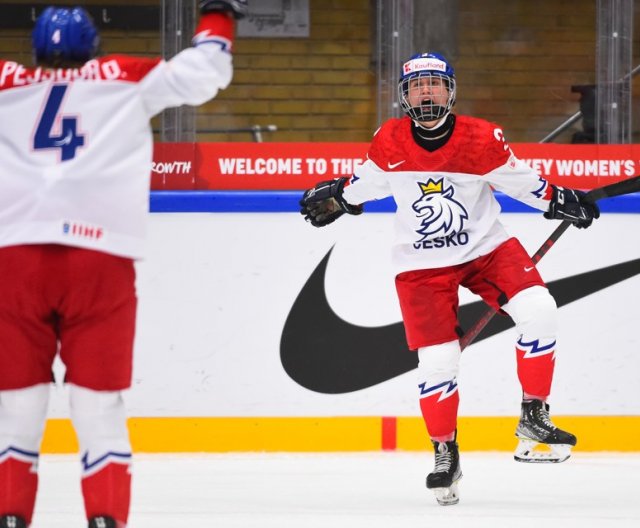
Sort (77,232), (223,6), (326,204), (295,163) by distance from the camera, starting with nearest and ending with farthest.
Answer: (77,232)
(223,6)
(326,204)
(295,163)

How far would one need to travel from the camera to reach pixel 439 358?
3869 millimetres

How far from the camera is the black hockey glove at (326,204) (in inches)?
162

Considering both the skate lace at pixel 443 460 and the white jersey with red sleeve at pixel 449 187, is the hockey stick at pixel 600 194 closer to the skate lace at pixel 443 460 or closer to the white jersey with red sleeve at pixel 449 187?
the white jersey with red sleeve at pixel 449 187

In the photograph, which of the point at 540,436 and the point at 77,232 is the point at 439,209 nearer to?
the point at 540,436

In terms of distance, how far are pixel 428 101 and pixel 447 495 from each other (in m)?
1.16

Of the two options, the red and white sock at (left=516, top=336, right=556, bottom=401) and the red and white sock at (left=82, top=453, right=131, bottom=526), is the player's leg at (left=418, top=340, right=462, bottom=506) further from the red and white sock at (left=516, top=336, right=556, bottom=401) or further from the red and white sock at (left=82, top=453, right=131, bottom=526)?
the red and white sock at (left=82, top=453, right=131, bottom=526)

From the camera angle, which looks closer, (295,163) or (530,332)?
(530,332)

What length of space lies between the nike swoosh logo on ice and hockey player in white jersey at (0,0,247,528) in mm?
2177

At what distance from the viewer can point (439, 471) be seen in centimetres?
389

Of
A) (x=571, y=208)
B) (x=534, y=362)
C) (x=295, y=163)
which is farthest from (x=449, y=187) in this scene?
(x=295, y=163)

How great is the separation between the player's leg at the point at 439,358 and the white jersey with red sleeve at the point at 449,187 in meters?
0.07

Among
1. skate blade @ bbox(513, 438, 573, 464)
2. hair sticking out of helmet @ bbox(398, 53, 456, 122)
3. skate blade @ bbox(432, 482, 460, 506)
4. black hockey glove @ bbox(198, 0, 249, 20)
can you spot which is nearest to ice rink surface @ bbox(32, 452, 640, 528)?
skate blade @ bbox(432, 482, 460, 506)

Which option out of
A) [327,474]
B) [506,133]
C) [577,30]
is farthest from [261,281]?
[577,30]

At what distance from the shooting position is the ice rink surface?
144 inches
